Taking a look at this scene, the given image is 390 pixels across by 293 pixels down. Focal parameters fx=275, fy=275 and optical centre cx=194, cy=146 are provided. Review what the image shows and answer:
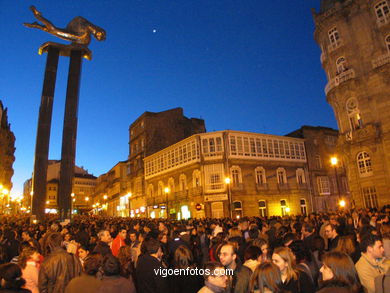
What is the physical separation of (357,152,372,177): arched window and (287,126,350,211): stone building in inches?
543

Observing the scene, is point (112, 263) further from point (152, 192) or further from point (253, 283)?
point (152, 192)

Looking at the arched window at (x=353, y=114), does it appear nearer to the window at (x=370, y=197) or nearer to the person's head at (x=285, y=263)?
the window at (x=370, y=197)

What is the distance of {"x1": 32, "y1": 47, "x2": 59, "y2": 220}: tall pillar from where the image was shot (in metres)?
28.9

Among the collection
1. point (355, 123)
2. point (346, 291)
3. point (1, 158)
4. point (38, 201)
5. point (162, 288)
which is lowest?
point (162, 288)

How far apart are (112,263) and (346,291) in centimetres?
304

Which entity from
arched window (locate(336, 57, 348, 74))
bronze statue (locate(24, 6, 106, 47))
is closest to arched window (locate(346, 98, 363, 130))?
arched window (locate(336, 57, 348, 74))

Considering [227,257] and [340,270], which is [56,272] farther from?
[340,270]

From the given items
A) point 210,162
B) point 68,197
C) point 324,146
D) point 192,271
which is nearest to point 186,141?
point 210,162

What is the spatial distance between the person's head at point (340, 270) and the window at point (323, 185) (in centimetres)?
4037

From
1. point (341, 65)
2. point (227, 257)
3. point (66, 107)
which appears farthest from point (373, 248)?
point (66, 107)

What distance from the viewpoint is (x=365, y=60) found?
2562 centimetres

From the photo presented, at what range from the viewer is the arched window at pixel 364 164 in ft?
82.7

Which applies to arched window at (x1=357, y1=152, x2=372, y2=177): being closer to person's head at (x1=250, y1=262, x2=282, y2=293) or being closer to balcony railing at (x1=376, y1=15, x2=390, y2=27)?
balcony railing at (x1=376, y1=15, x2=390, y2=27)

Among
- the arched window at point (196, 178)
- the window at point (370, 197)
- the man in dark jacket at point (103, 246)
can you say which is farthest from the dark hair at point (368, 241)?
the arched window at point (196, 178)
